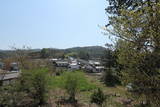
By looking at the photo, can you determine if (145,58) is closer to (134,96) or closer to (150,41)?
(150,41)

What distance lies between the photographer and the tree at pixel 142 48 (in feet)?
8.57

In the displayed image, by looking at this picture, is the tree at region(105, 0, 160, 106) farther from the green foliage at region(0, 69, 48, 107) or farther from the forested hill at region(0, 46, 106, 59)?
the green foliage at region(0, 69, 48, 107)

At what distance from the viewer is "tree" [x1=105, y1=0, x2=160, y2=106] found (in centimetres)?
261

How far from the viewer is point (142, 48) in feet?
8.95

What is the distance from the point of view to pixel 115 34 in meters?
2.99

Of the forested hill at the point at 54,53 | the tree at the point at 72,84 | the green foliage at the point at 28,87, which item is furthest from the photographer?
the forested hill at the point at 54,53

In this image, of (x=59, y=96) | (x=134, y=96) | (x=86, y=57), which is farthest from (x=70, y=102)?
(x=86, y=57)

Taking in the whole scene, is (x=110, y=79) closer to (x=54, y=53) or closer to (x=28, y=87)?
(x=28, y=87)

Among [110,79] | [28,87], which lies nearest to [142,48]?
[28,87]

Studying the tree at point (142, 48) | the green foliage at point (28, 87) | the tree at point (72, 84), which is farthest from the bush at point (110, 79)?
the tree at point (142, 48)

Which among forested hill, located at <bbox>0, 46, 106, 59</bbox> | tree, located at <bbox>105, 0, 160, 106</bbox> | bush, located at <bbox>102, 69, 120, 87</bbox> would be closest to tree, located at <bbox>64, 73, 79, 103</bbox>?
forested hill, located at <bbox>0, 46, 106, 59</bbox>

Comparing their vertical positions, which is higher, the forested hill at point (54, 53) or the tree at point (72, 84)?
the forested hill at point (54, 53)

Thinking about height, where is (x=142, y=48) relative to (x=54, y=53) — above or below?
above

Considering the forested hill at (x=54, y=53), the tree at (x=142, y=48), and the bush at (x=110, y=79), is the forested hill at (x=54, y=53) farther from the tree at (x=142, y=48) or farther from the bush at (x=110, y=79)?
the tree at (x=142, y=48)
